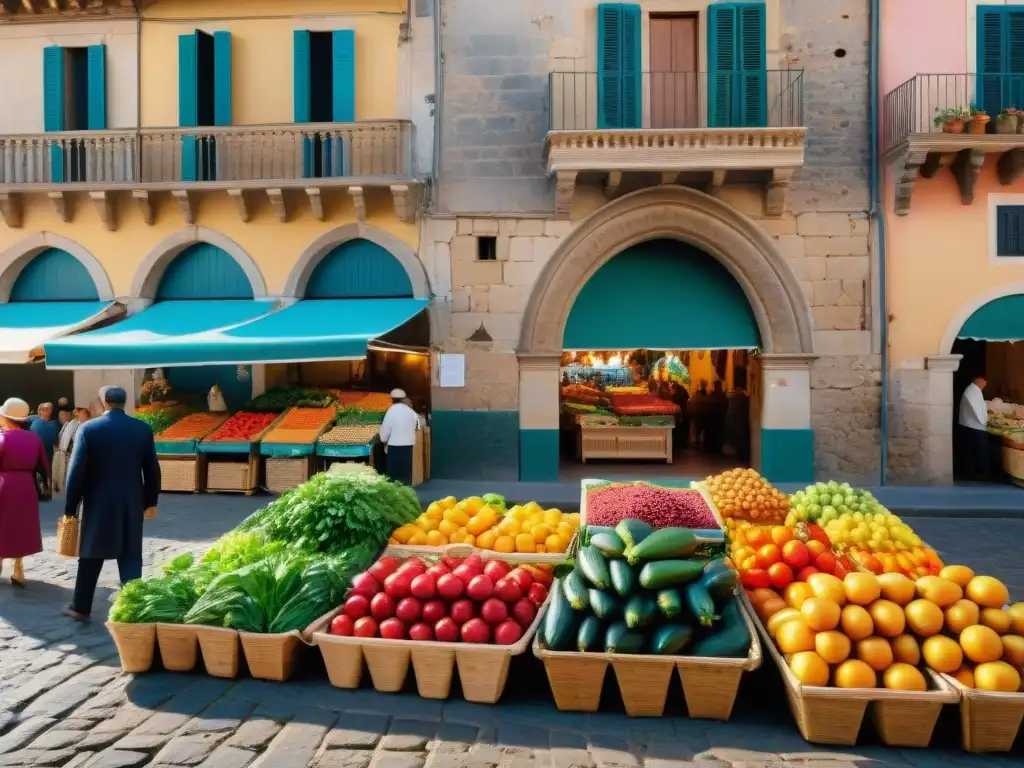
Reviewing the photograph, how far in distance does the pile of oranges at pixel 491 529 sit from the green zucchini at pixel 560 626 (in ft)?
3.93

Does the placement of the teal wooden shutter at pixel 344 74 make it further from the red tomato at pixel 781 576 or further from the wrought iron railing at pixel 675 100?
the red tomato at pixel 781 576

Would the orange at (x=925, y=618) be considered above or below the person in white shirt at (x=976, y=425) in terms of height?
below

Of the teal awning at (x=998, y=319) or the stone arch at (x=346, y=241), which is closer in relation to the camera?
the teal awning at (x=998, y=319)

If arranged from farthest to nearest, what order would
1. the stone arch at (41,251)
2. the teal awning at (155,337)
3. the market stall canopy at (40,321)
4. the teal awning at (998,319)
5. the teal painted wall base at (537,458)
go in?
the stone arch at (41,251), the teal painted wall base at (537,458), the teal awning at (998,319), the market stall canopy at (40,321), the teal awning at (155,337)

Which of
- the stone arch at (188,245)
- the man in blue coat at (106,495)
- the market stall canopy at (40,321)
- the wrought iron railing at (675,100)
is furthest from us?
the stone arch at (188,245)

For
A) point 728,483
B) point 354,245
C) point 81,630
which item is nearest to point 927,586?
point 728,483

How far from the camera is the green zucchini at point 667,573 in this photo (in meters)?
4.46

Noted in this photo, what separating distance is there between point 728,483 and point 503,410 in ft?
19.7

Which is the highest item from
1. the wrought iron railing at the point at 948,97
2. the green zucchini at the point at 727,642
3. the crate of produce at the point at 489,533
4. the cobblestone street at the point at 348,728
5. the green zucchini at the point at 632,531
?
the wrought iron railing at the point at 948,97

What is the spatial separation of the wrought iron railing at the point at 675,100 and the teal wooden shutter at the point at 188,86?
253 inches

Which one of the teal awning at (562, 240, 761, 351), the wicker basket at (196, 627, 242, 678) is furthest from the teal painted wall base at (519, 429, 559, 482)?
the wicker basket at (196, 627, 242, 678)

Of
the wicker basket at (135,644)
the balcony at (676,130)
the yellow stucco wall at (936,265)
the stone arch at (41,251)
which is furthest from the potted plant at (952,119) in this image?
the stone arch at (41,251)

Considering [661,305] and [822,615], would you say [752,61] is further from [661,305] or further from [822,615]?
[822,615]

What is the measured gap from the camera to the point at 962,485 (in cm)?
1248
